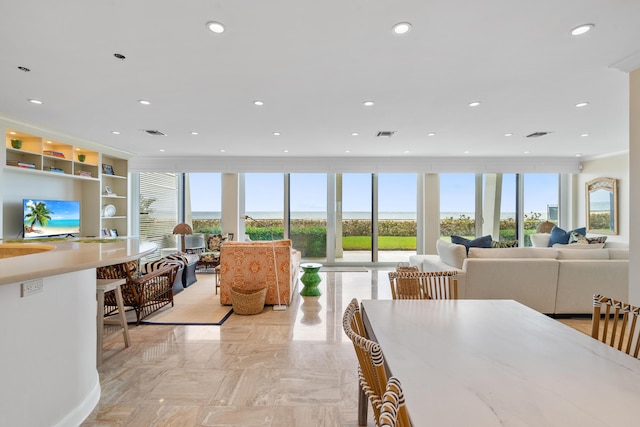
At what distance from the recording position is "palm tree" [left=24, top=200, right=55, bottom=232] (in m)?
4.68

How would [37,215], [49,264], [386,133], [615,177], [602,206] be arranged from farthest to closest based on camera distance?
[602,206] → [615,177] → [386,133] → [37,215] → [49,264]

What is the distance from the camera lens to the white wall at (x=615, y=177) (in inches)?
241

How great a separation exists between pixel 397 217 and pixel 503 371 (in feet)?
21.8

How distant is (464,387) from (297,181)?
6.71 meters

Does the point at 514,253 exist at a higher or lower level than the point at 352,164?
lower

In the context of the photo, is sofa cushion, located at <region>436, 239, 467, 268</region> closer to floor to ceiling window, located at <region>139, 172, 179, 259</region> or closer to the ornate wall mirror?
the ornate wall mirror

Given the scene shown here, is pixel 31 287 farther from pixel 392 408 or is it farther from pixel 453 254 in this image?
pixel 453 254

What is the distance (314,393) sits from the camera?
88.3 inches

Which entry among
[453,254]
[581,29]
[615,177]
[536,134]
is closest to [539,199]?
[615,177]

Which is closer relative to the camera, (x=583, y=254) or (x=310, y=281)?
(x=583, y=254)

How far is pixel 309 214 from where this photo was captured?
745 cm

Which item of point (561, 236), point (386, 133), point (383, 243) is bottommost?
point (383, 243)

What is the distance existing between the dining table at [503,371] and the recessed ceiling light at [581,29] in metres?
1.85

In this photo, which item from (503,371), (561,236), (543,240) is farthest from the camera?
(543,240)
